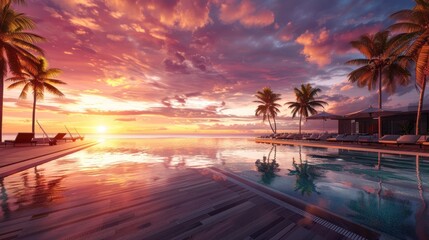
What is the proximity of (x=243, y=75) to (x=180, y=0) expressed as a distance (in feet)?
53.1

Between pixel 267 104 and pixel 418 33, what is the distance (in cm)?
2344

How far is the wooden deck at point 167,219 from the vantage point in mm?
2850

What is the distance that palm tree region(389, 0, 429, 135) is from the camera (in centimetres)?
1254

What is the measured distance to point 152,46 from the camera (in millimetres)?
15289

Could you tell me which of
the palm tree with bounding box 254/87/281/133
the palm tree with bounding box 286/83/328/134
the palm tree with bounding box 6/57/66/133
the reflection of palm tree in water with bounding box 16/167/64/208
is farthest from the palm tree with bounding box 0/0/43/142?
the palm tree with bounding box 286/83/328/134

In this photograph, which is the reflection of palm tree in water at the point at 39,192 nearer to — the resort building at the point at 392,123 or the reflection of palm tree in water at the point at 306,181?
the reflection of palm tree in water at the point at 306,181

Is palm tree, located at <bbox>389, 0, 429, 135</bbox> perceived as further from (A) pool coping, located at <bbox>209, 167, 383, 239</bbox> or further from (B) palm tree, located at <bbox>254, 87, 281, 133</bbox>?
(B) palm tree, located at <bbox>254, 87, 281, 133</bbox>

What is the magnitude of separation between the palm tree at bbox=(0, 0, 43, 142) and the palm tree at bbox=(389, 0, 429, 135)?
92.0 feet

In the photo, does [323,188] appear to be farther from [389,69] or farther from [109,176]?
[389,69]

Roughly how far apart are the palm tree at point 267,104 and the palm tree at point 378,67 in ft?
52.7

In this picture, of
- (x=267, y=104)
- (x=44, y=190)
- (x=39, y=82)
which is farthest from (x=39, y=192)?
(x=267, y=104)

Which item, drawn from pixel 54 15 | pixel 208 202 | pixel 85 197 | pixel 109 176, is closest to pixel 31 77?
pixel 54 15

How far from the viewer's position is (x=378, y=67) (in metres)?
19.2

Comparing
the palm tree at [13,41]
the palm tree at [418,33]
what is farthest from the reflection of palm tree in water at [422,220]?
the palm tree at [13,41]
